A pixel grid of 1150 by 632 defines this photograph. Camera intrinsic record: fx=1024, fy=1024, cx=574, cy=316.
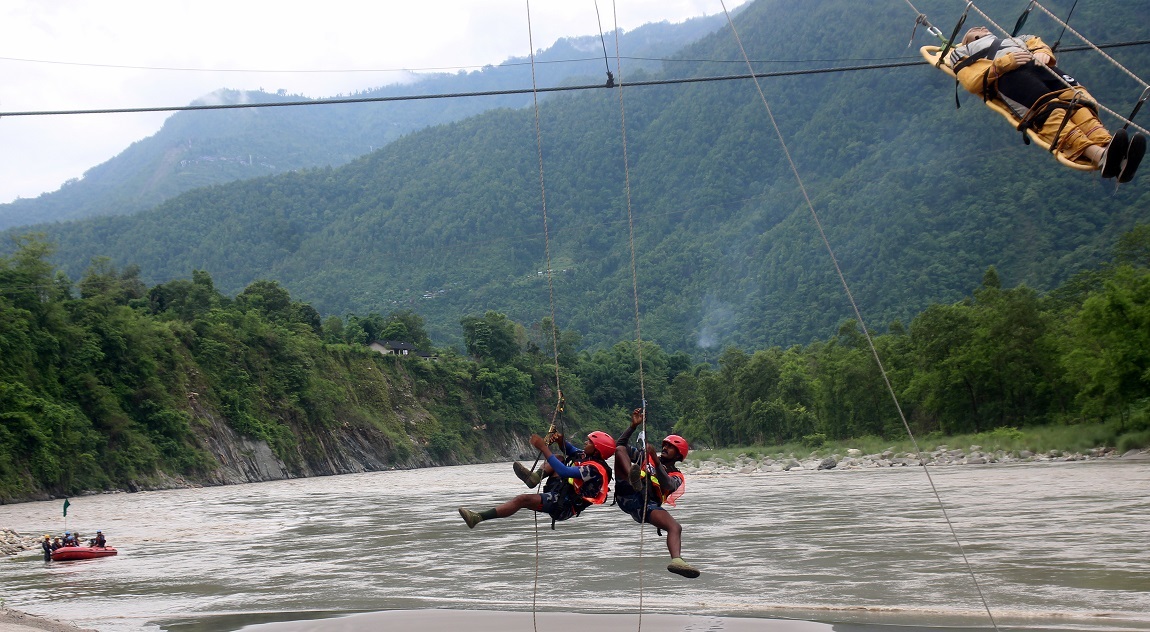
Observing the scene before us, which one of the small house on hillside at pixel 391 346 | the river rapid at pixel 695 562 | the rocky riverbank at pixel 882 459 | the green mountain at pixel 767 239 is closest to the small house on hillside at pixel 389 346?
the small house on hillside at pixel 391 346

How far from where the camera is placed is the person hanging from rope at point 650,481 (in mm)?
10820

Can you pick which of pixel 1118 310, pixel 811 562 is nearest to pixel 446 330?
pixel 1118 310

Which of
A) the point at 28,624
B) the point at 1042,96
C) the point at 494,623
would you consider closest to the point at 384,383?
the point at 494,623

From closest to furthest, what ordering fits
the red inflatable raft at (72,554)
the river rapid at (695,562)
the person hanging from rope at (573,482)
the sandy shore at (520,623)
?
the person hanging from rope at (573,482) → the sandy shore at (520,623) → the river rapid at (695,562) → the red inflatable raft at (72,554)

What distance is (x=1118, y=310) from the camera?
4475cm

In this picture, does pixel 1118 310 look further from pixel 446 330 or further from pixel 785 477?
pixel 446 330

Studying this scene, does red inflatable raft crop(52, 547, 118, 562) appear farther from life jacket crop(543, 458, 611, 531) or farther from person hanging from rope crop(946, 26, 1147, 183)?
person hanging from rope crop(946, 26, 1147, 183)

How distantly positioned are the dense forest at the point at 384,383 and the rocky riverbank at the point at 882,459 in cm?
198

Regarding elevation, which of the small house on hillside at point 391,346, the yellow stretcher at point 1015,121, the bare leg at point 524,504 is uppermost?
the yellow stretcher at point 1015,121

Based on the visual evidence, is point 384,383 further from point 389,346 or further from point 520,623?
point 520,623

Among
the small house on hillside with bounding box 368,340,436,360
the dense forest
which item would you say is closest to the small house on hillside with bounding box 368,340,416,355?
the small house on hillside with bounding box 368,340,436,360

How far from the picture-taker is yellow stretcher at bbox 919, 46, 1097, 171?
7.88 m

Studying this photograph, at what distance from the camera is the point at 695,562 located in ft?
73.2

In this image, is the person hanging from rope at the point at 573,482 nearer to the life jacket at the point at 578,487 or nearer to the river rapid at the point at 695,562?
the life jacket at the point at 578,487
